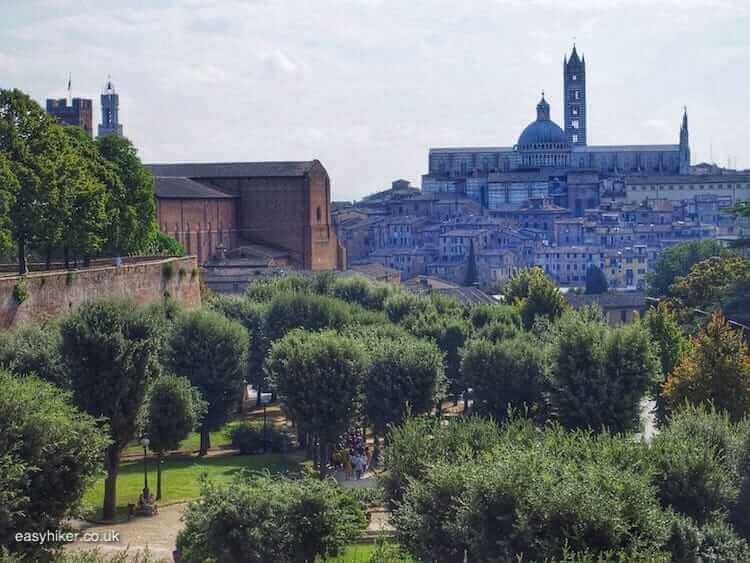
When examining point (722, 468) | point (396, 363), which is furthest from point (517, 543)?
point (396, 363)

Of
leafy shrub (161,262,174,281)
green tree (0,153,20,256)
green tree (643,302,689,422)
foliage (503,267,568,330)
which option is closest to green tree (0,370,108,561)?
green tree (0,153,20,256)

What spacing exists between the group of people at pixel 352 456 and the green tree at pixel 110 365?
22.6 feet

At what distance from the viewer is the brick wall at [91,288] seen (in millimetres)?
41688

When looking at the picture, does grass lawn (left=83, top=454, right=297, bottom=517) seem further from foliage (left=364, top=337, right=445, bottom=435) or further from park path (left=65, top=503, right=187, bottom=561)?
foliage (left=364, top=337, right=445, bottom=435)

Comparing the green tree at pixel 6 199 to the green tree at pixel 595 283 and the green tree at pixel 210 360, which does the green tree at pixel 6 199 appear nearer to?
the green tree at pixel 210 360

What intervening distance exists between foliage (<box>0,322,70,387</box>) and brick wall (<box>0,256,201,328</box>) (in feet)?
8.23

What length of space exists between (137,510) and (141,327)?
3.70 m

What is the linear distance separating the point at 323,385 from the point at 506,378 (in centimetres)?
563

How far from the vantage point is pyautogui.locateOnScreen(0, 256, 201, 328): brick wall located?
41.7 metres

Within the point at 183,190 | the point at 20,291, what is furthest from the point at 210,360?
the point at 183,190

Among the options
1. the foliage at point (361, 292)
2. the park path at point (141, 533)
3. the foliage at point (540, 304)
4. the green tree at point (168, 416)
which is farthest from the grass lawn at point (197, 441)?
the foliage at point (361, 292)

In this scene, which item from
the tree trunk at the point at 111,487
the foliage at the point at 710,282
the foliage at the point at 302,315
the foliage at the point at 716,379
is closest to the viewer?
the tree trunk at the point at 111,487

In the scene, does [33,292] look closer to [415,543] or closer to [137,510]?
[137,510]

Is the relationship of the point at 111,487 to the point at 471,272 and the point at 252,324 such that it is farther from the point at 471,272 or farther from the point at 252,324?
the point at 471,272
